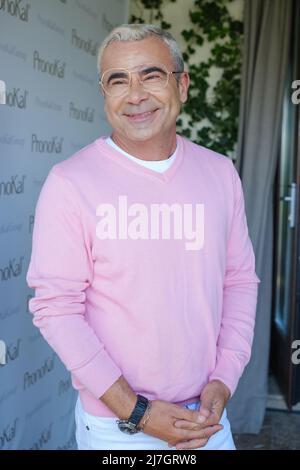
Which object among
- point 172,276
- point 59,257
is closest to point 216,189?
point 172,276

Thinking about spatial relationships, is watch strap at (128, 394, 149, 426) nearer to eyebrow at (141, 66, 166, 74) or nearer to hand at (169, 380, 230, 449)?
hand at (169, 380, 230, 449)

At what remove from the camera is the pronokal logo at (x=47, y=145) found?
2166mm

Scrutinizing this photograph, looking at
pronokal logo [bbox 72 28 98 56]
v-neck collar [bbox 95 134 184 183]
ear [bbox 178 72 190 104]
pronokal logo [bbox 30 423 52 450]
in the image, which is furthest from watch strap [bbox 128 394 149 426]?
pronokal logo [bbox 72 28 98 56]

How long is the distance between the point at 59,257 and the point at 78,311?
13 cm

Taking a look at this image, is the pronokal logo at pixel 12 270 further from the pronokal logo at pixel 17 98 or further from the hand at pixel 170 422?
the hand at pixel 170 422

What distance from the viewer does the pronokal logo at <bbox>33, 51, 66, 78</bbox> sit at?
7.06 ft

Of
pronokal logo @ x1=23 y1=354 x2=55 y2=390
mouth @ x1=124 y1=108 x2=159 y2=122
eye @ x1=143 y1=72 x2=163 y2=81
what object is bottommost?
pronokal logo @ x1=23 y1=354 x2=55 y2=390

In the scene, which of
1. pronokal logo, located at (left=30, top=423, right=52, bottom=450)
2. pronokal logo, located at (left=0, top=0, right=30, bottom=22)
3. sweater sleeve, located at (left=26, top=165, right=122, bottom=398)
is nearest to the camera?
sweater sleeve, located at (left=26, top=165, right=122, bottom=398)

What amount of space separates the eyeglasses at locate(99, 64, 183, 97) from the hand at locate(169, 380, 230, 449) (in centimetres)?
72

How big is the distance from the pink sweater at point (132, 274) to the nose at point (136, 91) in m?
0.13

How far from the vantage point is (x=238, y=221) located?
5.17ft

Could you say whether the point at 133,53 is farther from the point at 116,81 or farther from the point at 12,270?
the point at 12,270

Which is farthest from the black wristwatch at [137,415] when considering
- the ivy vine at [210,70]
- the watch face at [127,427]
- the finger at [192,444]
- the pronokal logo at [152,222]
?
the ivy vine at [210,70]

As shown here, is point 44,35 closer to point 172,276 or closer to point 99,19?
point 99,19
